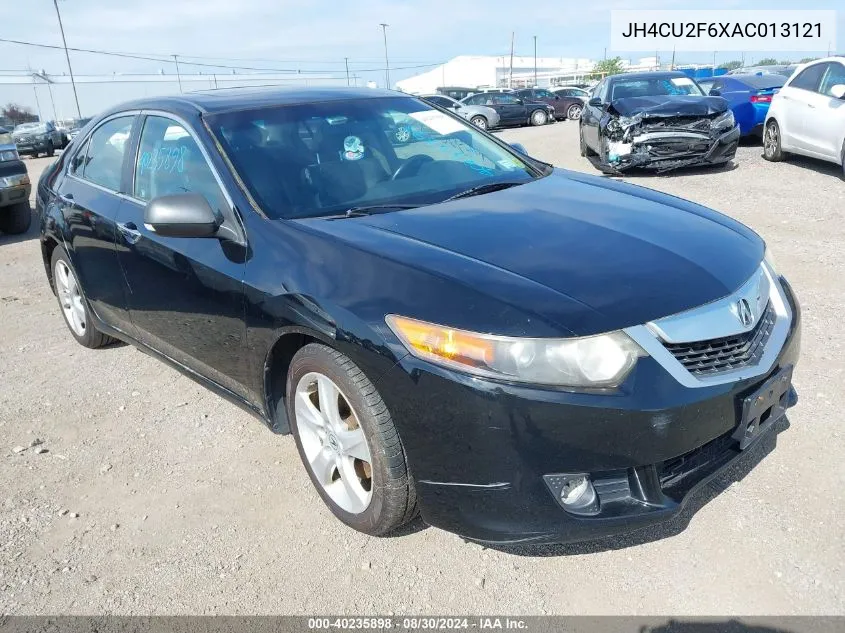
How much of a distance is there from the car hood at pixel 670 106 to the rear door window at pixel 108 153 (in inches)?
275

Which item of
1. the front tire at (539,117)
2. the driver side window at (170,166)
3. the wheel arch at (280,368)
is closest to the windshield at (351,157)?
the driver side window at (170,166)

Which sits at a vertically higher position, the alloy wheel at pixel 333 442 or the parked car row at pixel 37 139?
the alloy wheel at pixel 333 442

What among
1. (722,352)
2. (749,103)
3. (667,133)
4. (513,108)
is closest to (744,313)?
(722,352)

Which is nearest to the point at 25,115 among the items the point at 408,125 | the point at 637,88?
the point at 637,88

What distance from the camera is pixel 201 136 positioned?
3092 mm

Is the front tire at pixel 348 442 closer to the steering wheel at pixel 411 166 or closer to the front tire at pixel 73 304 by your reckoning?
the steering wheel at pixel 411 166

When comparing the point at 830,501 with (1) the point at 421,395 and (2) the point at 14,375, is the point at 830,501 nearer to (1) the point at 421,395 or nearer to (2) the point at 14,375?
(1) the point at 421,395

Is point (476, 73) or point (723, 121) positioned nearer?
point (723, 121)

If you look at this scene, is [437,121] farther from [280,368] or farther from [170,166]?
[280,368]

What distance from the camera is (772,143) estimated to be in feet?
33.0

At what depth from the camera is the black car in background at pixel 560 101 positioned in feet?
91.7

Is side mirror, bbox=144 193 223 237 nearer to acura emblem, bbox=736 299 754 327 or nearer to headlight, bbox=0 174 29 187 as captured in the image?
acura emblem, bbox=736 299 754 327

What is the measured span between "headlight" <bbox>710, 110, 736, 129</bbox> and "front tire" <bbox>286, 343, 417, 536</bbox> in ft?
26.6

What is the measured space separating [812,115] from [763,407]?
26.6 ft
